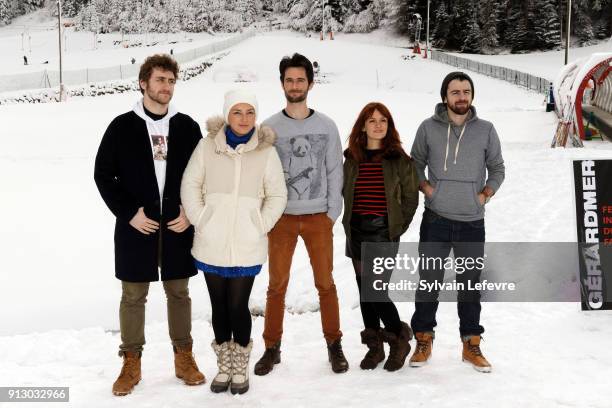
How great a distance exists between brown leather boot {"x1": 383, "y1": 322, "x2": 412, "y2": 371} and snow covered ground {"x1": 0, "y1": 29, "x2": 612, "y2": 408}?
0.07 metres

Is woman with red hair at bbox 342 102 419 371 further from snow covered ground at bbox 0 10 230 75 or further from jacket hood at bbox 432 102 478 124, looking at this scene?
snow covered ground at bbox 0 10 230 75

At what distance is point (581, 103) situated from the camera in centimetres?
1667

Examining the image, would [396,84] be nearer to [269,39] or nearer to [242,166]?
[269,39]

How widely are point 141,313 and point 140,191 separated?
857 mm

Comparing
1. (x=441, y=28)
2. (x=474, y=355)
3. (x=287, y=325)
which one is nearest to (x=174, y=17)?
(x=441, y=28)

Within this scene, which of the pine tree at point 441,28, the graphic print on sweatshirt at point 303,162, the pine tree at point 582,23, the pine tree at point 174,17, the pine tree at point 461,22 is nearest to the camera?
the graphic print on sweatshirt at point 303,162

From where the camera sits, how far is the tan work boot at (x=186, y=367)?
4.11 metres

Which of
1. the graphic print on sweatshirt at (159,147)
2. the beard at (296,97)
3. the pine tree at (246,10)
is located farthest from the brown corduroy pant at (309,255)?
the pine tree at (246,10)

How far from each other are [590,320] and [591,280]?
35 cm

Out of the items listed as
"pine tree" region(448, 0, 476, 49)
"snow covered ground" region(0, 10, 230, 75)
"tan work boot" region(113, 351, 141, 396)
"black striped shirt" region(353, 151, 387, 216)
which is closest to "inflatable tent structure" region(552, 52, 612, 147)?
"black striped shirt" region(353, 151, 387, 216)

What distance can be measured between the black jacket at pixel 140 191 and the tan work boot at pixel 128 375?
563 millimetres

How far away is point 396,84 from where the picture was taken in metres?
41.6

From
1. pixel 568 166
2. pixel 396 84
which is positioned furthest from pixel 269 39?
pixel 568 166

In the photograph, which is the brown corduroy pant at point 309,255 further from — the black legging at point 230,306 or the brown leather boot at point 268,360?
the black legging at point 230,306
